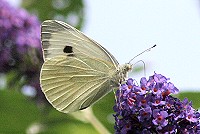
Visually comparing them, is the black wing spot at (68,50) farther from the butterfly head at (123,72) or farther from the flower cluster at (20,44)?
the flower cluster at (20,44)

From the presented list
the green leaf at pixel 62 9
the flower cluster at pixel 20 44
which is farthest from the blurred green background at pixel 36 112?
the green leaf at pixel 62 9

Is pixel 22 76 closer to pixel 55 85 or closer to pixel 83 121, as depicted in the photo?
pixel 83 121

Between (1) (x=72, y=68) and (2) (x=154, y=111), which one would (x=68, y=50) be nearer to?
(1) (x=72, y=68)

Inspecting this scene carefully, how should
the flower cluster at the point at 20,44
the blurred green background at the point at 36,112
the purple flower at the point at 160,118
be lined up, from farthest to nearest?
the flower cluster at the point at 20,44 < the blurred green background at the point at 36,112 < the purple flower at the point at 160,118

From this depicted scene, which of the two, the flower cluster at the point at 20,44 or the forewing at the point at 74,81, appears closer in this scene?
the forewing at the point at 74,81

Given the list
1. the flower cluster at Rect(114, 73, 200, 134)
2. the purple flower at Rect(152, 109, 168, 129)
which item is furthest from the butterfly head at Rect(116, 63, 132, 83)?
the purple flower at Rect(152, 109, 168, 129)

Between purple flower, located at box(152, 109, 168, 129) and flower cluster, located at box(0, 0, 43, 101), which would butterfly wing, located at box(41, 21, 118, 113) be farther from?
flower cluster, located at box(0, 0, 43, 101)

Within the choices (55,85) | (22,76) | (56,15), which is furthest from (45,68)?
(56,15)
